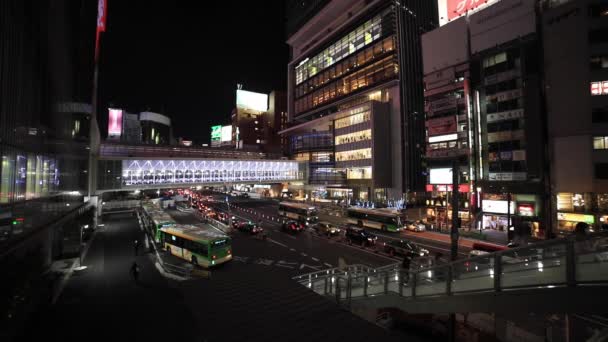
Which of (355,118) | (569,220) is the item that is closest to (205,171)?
(355,118)

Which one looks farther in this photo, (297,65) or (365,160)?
(297,65)

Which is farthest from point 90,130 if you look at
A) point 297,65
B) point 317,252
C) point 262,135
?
point 262,135

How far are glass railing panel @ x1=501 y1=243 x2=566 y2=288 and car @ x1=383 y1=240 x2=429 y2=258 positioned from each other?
44.4 feet

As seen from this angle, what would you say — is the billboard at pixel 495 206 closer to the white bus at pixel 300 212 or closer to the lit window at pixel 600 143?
the lit window at pixel 600 143

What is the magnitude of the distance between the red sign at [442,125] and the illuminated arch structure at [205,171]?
3634 centimetres

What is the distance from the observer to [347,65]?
6531 centimetres

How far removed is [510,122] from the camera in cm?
3375

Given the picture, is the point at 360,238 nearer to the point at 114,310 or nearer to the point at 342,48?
the point at 114,310

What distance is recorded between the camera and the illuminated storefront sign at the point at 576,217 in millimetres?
26734

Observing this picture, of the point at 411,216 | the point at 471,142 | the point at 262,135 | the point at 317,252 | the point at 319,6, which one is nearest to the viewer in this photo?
the point at 317,252

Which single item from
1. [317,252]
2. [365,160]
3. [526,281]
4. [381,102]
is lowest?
[317,252]

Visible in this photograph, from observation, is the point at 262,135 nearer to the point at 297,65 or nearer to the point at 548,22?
the point at 297,65

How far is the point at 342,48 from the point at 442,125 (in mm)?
38020

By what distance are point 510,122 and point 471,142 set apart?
4.85 metres
